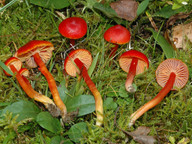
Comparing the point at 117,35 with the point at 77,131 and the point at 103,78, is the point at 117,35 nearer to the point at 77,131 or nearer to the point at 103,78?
the point at 103,78

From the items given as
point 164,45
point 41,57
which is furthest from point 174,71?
point 41,57

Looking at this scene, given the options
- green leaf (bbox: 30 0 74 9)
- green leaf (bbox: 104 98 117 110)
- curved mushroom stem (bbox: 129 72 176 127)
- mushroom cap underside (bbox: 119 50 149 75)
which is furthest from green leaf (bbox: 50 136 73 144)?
green leaf (bbox: 30 0 74 9)

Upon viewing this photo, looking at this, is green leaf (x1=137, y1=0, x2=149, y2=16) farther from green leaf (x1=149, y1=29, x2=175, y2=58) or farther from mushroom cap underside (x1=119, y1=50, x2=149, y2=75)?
mushroom cap underside (x1=119, y1=50, x2=149, y2=75)

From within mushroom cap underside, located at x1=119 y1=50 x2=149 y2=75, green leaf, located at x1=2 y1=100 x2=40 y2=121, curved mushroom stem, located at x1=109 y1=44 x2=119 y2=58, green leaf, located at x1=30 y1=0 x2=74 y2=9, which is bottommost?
green leaf, located at x1=2 y1=100 x2=40 y2=121

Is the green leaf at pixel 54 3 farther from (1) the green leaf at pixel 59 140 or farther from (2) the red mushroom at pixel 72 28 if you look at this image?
(1) the green leaf at pixel 59 140

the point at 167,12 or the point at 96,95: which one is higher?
the point at 167,12
